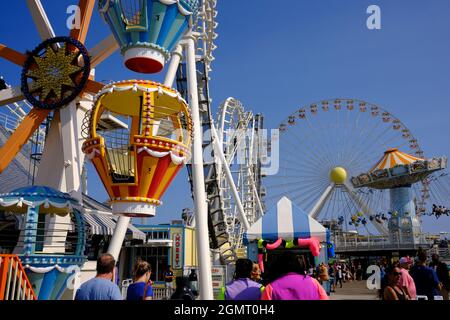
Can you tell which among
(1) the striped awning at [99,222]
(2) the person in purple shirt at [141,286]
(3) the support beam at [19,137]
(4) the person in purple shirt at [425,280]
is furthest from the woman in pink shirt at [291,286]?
(3) the support beam at [19,137]

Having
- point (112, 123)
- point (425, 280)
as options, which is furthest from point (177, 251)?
point (425, 280)

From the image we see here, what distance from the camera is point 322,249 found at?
36.5 ft

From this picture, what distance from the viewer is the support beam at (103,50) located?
11.2 m

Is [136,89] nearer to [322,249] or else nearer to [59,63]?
[59,63]

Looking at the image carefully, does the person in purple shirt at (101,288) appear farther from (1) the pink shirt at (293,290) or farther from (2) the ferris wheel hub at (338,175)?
(2) the ferris wheel hub at (338,175)

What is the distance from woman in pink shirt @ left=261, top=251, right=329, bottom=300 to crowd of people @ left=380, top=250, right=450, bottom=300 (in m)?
2.03

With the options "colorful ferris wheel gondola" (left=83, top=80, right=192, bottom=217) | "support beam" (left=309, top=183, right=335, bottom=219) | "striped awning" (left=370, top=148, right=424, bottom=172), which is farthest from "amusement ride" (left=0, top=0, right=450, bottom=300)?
"striped awning" (left=370, top=148, right=424, bottom=172)

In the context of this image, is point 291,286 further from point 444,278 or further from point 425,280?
point 444,278

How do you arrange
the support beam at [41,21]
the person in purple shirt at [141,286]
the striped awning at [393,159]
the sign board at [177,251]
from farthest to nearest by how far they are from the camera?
the striped awning at [393,159] < the sign board at [177,251] < the support beam at [41,21] < the person in purple shirt at [141,286]

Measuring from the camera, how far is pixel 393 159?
125 feet

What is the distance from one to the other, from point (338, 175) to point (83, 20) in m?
28.7

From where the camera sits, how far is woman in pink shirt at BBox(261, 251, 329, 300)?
9.57 feet

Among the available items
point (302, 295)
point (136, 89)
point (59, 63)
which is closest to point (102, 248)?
point (59, 63)

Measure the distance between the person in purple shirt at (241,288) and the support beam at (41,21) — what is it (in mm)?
10330
